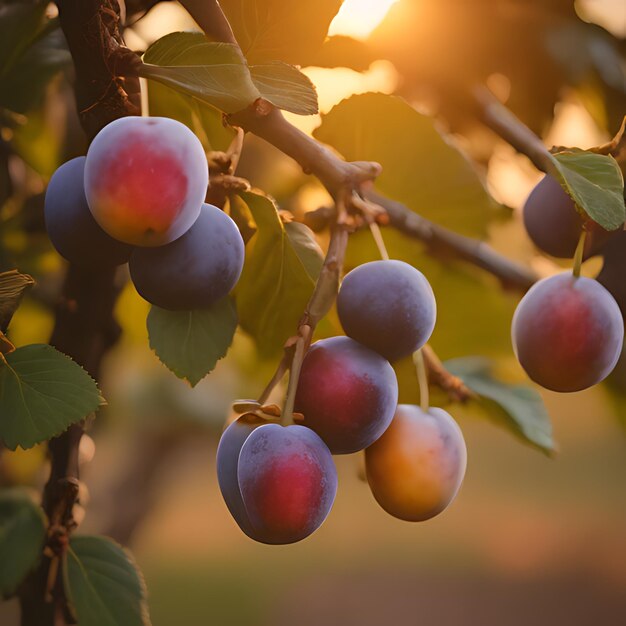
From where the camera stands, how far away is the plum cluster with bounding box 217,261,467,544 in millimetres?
313

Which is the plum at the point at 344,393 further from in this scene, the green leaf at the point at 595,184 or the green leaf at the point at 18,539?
the green leaf at the point at 18,539

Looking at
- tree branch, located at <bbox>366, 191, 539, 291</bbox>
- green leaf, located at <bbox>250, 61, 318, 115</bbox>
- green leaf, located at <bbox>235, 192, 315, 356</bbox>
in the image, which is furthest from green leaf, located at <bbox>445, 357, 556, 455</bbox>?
green leaf, located at <bbox>250, 61, 318, 115</bbox>

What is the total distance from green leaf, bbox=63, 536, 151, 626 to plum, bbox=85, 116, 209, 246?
0.26m

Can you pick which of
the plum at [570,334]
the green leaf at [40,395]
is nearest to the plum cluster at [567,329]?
the plum at [570,334]

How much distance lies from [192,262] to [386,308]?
3.4 inches

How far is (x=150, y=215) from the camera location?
296 mm

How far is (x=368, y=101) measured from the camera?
48 cm

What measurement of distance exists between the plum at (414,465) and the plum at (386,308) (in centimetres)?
5

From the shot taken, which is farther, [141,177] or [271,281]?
[271,281]

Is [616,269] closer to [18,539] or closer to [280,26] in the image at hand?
[280,26]

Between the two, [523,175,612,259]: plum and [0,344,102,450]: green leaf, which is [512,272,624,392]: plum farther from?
[0,344,102,450]: green leaf

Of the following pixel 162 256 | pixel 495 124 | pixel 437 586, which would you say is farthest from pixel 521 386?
pixel 437 586

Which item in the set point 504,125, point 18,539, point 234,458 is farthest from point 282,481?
point 504,125

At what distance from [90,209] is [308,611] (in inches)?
180
